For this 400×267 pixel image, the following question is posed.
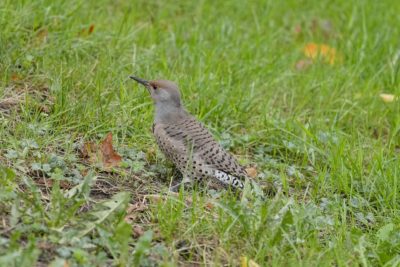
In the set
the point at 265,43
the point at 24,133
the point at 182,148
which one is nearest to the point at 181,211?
the point at 182,148

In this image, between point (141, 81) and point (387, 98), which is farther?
point (387, 98)

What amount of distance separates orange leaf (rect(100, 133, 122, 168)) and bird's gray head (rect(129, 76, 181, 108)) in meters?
0.60

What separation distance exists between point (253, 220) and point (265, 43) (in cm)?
369

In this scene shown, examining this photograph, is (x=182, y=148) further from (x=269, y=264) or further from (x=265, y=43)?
(x=265, y=43)

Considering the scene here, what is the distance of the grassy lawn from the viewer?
4336 mm

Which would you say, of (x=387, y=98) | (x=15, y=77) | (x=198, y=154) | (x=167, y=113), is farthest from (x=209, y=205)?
(x=387, y=98)

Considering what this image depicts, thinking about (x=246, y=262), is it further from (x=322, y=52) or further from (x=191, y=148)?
(x=322, y=52)

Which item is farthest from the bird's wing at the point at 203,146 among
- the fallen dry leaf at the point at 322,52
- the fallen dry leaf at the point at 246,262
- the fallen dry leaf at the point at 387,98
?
the fallen dry leaf at the point at 322,52

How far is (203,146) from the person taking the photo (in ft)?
18.3

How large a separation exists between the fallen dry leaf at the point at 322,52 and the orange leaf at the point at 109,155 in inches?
117

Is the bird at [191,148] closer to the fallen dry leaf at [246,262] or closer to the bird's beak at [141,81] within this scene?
the bird's beak at [141,81]

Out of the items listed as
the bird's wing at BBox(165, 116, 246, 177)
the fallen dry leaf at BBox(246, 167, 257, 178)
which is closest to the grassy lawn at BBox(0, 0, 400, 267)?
the fallen dry leaf at BBox(246, 167, 257, 178)

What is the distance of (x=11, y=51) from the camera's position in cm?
618

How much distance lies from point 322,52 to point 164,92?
2.65 metres
